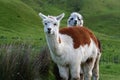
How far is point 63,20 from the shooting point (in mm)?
112250

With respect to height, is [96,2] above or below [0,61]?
above

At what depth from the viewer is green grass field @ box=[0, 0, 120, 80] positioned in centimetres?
4682

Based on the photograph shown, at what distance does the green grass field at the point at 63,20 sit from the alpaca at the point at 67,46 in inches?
128

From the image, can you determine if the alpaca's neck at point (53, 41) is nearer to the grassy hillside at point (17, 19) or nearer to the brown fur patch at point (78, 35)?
the brown fur patch at point (78, 35)

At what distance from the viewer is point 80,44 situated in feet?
46.1

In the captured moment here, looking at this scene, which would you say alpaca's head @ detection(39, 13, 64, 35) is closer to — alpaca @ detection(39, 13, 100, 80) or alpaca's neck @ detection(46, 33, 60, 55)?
alpaca @ detection(39, 13, 100, 80)

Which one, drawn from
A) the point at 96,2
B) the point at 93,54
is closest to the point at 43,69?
the point at 93,54

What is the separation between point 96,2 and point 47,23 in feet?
394

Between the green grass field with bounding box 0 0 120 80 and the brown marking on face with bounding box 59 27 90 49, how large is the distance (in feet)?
10.6

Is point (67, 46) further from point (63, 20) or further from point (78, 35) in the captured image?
point (63, 20)

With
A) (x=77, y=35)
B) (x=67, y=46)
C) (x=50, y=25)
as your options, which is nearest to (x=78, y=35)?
(x=77, y=35)

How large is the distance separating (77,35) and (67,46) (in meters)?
0.72

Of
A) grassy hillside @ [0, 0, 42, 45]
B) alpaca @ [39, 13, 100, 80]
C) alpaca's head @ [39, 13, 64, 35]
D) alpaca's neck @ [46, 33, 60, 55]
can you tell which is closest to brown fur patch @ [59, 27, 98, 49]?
alpaca @ [39, 13, 100, 80]

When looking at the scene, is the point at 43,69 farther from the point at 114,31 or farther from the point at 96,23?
the point at 96,23
